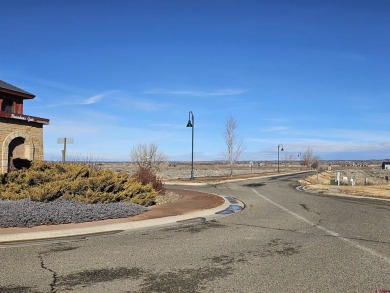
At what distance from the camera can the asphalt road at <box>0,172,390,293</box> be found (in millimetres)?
5348

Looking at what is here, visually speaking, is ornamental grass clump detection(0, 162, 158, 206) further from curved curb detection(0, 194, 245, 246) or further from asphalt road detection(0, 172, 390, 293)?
asphalt road detection(0, 172, 390, 293)

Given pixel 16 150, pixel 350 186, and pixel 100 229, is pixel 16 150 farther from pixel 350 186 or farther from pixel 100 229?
pixel 350 186

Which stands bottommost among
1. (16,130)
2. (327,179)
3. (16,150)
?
(327,179)

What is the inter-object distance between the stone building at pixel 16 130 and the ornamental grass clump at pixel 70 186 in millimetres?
1718

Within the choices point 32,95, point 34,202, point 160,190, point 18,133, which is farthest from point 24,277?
point 32,95

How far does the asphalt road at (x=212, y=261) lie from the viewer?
5.35m

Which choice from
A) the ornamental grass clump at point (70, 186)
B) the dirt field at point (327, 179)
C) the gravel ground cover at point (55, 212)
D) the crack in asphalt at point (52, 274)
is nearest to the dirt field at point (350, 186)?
the dirt field at point (327, 179)

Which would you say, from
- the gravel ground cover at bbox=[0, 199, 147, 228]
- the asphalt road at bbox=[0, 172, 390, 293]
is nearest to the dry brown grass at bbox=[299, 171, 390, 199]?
the asphalt road at bbox=[0, 172, 390, 293]

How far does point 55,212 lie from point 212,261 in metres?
5.79

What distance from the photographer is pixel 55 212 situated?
10625mm

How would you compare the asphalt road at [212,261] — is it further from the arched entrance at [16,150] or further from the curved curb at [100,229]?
the arched entrance at [16,150]

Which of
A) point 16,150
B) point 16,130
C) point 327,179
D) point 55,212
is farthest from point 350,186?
point 327,179

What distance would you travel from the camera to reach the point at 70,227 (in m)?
9.92

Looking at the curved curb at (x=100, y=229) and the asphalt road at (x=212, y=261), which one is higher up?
the asphalt road at (x=212, y=261)
